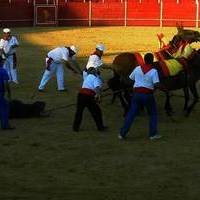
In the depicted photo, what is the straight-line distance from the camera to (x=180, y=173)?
963 cm

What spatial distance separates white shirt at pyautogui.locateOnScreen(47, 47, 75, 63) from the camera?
55.3 ft

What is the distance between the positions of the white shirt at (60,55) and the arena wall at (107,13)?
25396 millimetres

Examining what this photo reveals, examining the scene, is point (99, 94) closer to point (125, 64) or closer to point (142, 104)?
point (142, 104)

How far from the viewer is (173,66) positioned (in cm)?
1408

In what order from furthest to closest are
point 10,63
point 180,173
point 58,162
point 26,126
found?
point 10,63
point 26,126
point 58,162
point 180,173

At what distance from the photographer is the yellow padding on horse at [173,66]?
1395 centimetres

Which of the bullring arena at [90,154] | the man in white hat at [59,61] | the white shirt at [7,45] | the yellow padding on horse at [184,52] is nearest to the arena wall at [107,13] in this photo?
the bullring arena at [90,154]

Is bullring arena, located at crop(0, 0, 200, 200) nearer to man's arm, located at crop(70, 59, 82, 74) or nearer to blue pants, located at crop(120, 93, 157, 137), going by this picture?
blue pants, located at crop(120, 93, 157, 137)

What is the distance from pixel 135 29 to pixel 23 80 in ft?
67.4

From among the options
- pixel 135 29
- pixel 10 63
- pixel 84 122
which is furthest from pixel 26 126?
pixel 135 29

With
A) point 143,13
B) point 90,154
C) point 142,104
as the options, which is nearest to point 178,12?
point 143,13

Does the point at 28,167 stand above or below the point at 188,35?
below

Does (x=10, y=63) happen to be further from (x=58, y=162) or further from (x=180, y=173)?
(x=180, y=173)

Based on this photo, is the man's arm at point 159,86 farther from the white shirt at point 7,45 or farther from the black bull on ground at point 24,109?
the white shirt at point 7,45
